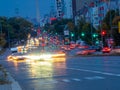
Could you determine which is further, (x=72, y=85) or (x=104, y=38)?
(x=104, y=38)

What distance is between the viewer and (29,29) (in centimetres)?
17425

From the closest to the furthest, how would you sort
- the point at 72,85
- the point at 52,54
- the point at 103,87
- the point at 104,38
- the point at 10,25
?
the point at 103,87
the point at 72,85
the point at 52,54
the point at 104,38
the point at 10,25

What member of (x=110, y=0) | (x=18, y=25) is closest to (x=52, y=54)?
(x=110, y=0)

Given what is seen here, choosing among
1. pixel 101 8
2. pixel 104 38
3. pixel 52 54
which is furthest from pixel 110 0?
pixel 52 54

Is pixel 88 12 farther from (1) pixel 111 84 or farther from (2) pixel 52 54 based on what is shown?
(1) pixel 111 84

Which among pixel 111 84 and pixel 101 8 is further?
pixel 101 8

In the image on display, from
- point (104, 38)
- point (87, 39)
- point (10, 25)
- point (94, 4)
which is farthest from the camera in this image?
point (94, 4)

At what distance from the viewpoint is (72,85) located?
19562mm

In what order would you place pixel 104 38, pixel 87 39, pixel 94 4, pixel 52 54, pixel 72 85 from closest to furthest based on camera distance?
pixel 72 85 → pixel 52 54 → pixel 104 38 → pixel 87 39 → pixel 94 4

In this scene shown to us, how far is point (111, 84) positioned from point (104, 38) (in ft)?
319

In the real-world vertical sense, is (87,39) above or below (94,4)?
below

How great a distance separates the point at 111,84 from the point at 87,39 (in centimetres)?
11160

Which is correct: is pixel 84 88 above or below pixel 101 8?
below

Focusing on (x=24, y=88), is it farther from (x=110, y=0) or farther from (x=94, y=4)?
(x=94, y=4)
